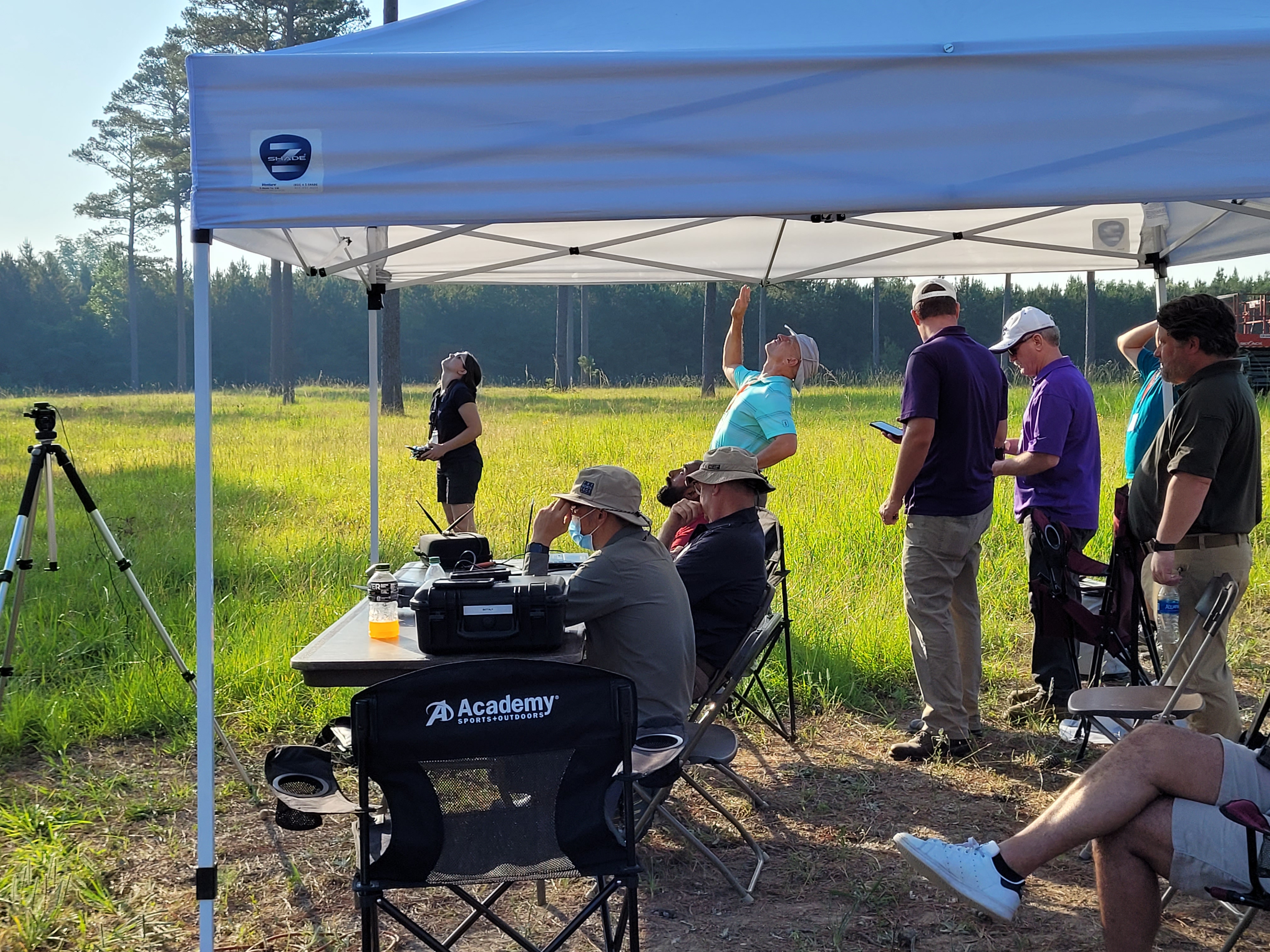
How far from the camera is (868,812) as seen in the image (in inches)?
146

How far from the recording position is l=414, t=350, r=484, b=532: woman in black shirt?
21.9ft

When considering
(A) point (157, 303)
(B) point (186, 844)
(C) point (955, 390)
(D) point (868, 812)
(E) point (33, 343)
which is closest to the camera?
(B) point (186, 844)

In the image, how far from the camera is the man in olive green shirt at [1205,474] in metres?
3.26

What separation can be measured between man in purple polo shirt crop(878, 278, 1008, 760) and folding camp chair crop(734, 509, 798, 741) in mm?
450

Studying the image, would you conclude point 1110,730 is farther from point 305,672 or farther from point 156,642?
point 156,642

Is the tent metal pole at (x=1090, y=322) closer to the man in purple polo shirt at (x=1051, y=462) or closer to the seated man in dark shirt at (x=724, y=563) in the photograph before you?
the man in purple polo shirt at (x=1051, y=462)

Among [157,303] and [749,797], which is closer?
[749,797]

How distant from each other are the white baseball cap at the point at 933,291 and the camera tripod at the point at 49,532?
294cm

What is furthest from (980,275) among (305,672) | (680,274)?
(305,672)

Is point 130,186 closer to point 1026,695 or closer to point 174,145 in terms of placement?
point 174,145

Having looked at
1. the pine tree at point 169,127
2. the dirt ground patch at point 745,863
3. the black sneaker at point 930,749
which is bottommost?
the dirt ground patch at point 745,863

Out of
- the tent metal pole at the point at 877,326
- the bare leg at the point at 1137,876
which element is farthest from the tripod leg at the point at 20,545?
the tent metal pole at the point at 877,326

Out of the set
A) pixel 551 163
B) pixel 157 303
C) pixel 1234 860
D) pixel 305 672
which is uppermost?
pixel 157 303

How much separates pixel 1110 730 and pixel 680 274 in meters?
2.86
